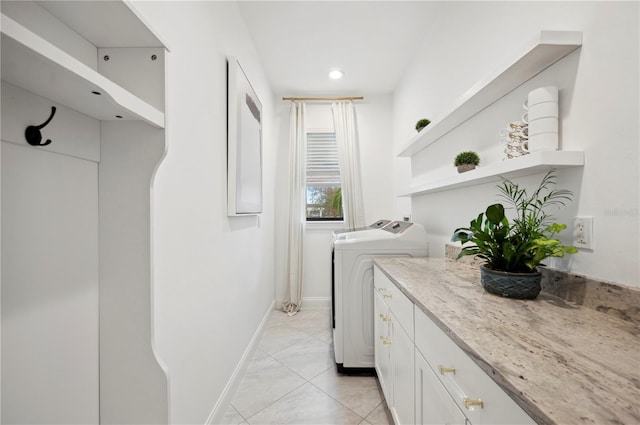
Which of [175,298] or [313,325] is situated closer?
[175,298]

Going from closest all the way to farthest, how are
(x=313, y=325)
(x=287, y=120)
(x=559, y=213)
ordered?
(x=559, y=213)
(x=313, y=325)
(x=287, y=120)

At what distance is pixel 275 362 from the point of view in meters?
2.17

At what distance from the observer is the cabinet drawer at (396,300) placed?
3.68ft

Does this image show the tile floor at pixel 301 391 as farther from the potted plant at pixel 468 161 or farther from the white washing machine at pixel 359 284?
the potted plant at pixel 468 161

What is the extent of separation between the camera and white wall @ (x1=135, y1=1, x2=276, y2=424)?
1050 mm

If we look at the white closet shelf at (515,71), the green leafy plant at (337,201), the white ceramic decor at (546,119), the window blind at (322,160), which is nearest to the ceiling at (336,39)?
the window blind at (322,160)

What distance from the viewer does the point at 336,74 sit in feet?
9.71

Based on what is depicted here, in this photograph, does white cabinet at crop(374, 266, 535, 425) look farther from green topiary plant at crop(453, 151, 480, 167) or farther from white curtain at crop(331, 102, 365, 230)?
white curtain at crop(331, 102, 365, 230)

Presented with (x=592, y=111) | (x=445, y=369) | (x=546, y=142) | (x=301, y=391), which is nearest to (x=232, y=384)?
(x=301, y=391)

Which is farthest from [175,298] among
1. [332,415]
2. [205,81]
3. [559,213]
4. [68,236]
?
[559,213]

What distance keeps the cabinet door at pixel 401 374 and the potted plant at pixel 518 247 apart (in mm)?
418

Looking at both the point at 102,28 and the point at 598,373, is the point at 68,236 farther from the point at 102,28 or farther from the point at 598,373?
the point at 598,373

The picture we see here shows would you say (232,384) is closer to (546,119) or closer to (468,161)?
(468,161)

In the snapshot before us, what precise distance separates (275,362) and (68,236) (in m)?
1.91
